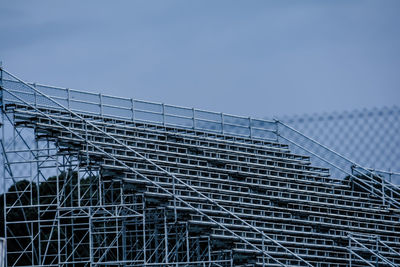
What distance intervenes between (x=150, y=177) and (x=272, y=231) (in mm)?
3479

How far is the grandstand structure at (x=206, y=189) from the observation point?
2444 centimetres

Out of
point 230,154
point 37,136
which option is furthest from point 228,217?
point 37,136

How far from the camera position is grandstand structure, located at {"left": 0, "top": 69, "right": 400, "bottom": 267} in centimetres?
2444

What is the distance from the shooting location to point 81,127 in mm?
26734

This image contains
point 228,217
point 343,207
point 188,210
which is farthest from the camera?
point 343,207

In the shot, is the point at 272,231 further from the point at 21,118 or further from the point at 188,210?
the point at 21,118

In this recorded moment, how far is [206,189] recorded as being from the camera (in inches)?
1014

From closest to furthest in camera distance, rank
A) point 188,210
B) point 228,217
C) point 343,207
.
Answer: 1. point 188,210
2. point 228,217
3. point 343,207

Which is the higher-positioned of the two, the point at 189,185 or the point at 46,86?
the point at 46,86

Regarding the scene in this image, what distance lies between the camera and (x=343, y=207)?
27672mm

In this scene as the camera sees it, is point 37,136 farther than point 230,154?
No

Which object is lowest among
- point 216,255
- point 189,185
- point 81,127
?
point 216,255

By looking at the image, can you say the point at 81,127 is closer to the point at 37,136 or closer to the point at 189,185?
the point at 37,136

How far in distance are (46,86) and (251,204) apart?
20.8 feet
